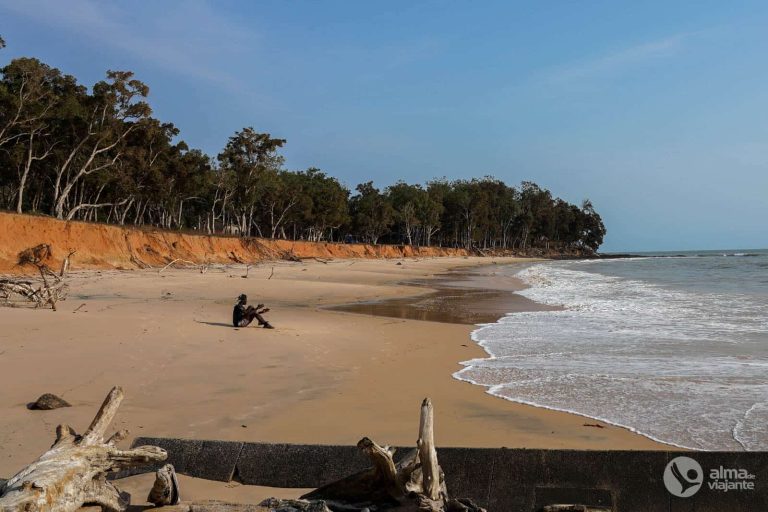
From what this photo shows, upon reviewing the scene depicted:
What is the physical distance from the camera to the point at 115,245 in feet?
98.4

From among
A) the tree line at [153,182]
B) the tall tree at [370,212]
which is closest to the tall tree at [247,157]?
the tree line at [153,182]

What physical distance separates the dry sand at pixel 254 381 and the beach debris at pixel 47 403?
0.13 metres

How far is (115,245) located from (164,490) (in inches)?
1181

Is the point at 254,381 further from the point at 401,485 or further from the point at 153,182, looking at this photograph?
the point at 153,182

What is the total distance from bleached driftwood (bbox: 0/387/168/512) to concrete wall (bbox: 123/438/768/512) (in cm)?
108

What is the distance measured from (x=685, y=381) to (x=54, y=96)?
3241cm

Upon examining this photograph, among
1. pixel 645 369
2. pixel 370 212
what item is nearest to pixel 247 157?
pixel 370 212

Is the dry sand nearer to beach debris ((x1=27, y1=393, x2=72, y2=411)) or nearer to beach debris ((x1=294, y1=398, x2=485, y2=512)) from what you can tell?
beach debris ((x1=27, y1=393, x2=72, y2=411))

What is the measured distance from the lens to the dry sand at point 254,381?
17.9ft

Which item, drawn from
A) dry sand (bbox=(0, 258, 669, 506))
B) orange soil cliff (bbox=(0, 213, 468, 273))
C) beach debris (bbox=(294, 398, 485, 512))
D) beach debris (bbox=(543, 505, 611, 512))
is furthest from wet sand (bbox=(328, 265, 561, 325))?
orange soil cliff (bbox=(0, 213, 468, 273))

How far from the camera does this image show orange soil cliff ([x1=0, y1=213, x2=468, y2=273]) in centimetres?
2478

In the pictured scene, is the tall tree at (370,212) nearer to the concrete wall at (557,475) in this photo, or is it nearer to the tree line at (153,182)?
the tree line at (153,182)

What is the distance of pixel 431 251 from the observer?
85.2 m

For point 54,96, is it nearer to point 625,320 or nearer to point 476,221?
point 625,320
